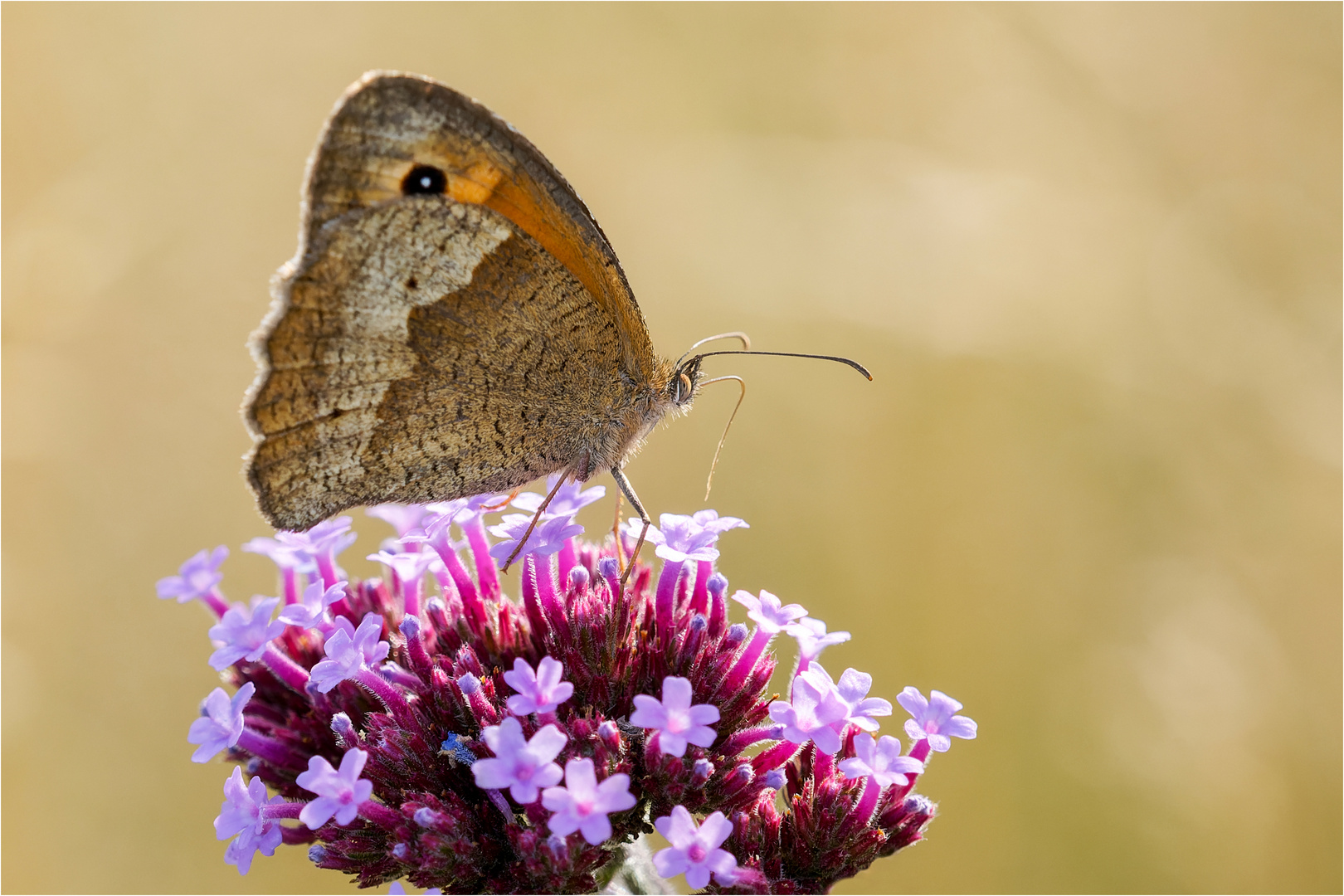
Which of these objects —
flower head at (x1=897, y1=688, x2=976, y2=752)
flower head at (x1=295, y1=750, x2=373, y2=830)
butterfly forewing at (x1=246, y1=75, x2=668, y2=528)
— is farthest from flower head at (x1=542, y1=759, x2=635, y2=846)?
butterfly forewing at (x1=246, y1=75, x2=668, y2=528)

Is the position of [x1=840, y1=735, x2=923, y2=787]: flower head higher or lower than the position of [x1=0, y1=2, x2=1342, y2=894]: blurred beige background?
lower

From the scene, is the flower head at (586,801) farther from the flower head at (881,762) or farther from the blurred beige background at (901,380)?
the blurred beige background at (901,380)

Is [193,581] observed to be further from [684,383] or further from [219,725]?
[684,383]

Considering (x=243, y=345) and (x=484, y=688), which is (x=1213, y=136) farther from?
(x=243, y=345)

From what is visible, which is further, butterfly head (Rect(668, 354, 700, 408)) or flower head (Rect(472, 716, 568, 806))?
butterfly head (Rect(668, 354, 700, 408))

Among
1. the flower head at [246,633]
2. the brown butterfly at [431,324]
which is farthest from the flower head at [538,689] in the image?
the flower head at [246,633]

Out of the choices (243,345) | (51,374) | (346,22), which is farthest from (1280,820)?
(346,22)

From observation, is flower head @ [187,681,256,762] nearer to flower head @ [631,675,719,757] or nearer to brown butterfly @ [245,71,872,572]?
brown butterfly @ [245,71,872,572]

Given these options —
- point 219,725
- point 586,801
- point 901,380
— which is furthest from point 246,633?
point 901,380
